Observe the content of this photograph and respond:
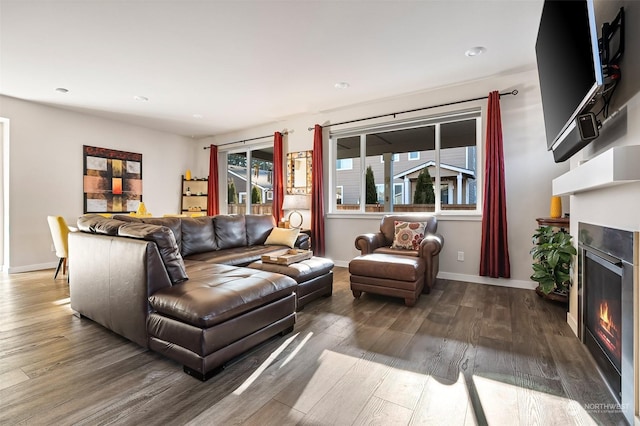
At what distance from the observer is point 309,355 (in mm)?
1957

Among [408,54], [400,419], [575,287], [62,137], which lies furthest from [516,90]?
[62,137]

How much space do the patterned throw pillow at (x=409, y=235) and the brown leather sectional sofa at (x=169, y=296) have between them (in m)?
1.95

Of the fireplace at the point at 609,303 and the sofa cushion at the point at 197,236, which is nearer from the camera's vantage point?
the fireplace at the point at 609,303

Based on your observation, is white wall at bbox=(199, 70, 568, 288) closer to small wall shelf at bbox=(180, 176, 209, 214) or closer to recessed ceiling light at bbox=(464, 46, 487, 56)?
recessed ceiling light at bbox=(464, 46, 487, 56)

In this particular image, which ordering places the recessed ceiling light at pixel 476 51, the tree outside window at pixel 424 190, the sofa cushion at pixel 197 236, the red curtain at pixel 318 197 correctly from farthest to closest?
the red curtain at pixel 318 197, the tree outside window at pixel 424 190, the sofa cushion at pixel 197 236, the recessed ceiling light at pixel 476 51

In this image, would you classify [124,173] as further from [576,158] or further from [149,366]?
[576,158]

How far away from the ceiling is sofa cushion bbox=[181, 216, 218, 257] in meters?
1.82

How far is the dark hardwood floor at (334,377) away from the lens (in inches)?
55.1

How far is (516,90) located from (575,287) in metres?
2.47

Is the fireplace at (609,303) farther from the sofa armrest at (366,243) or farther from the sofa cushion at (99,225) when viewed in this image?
the sofa cushion at (99,225)

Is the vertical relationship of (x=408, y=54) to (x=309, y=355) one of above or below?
above

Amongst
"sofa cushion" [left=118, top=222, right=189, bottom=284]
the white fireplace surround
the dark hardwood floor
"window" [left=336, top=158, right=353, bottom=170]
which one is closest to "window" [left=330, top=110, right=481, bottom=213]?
"window" [left=336, top=158, right=353, bottom=170]

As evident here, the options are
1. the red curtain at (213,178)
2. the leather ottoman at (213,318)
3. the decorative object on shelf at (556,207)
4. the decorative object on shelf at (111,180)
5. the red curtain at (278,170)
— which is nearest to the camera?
the leather ottoman at (213,318)

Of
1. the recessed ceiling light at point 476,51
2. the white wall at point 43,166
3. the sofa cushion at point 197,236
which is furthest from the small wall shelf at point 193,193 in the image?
the recessed ceiling light at point 476,51
